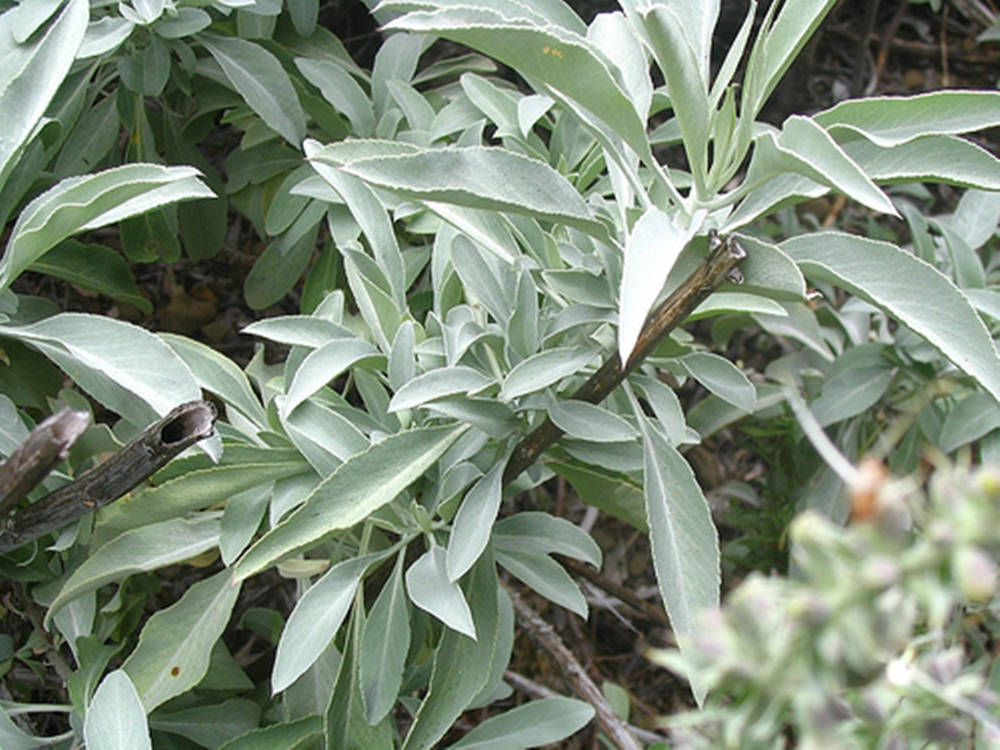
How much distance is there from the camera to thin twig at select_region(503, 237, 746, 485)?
933mm

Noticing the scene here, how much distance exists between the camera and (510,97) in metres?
1.51

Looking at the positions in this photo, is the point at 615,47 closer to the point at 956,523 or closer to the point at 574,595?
the point at 574,595

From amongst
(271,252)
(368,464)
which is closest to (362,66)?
(271,252)

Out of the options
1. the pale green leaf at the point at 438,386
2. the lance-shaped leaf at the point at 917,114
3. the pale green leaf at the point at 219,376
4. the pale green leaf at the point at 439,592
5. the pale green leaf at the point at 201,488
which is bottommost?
the pale green leaf at the point at 439,592

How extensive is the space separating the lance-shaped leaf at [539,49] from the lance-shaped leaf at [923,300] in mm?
257

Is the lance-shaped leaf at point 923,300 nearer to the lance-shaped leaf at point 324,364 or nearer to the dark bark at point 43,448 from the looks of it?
the lance-shaped leaf at point 324,364

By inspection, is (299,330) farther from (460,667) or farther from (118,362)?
(460,667)

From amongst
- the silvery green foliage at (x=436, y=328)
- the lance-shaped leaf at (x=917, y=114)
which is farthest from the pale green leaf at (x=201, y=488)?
the lance-shaped leaf at (x=917, y=114)

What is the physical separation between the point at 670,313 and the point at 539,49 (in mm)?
275

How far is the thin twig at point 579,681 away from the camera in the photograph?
147cm

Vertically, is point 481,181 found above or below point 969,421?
above

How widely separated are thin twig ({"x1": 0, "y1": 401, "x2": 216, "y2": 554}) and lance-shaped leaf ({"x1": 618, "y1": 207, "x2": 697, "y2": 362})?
427 millimetres

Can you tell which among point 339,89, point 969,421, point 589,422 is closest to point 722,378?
point 589,422

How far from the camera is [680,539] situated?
1076mm
